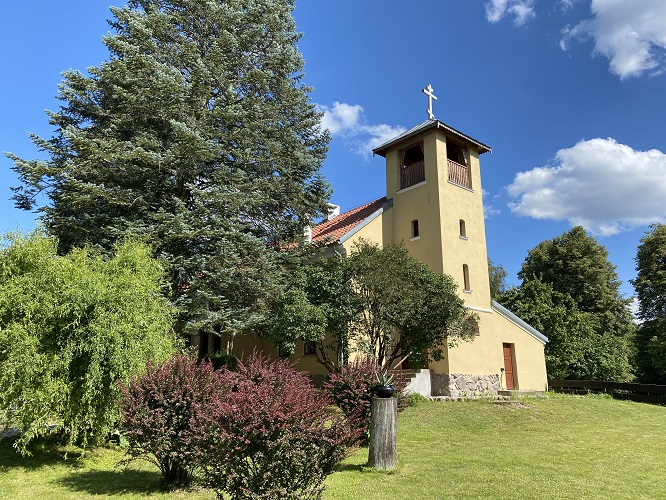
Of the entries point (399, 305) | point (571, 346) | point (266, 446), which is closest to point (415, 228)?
point (399, 305)

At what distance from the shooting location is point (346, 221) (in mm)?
21359

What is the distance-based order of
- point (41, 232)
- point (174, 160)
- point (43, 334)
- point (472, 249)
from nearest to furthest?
point (43, 334)
point (41, 232)
point (174, 160)
point (472, 249)

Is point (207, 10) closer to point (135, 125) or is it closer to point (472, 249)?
point (135, 125)

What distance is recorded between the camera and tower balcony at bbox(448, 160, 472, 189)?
19.4 m

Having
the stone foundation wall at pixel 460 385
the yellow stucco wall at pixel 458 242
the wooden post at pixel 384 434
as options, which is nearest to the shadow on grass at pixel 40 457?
the wooden post at pixel 384 434

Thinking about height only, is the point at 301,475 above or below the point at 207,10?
below

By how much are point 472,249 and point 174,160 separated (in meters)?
12.5

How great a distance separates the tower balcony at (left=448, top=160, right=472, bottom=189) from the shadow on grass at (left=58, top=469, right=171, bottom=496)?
15880 mm

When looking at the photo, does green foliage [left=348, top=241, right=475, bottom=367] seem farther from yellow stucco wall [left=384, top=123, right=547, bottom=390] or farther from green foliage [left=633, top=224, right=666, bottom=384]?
green foliage [left=633, top=224, right=666, bottom=384]

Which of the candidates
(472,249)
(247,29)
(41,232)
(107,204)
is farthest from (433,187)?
(41,232)

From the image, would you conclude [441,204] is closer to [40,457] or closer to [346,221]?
[346,221]

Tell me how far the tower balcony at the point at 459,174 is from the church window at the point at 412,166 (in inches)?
48.9

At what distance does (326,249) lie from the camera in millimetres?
17609

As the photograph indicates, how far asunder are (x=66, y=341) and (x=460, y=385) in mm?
13625
